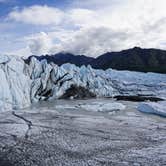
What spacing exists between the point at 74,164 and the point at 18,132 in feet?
8.00

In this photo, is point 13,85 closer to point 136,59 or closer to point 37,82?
point 37,82

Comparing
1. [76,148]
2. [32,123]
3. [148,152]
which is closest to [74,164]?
[76,148]

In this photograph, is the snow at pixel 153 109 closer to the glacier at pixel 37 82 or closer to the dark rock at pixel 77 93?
the glacier at pixel 37 82

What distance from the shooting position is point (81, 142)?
5.72m

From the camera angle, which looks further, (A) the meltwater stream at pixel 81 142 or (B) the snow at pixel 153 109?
(B) the snow at pixel 153 109

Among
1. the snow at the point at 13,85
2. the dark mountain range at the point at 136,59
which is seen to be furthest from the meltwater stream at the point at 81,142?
the dark mountain range at the point at 136,59

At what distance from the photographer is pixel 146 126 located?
7477mm

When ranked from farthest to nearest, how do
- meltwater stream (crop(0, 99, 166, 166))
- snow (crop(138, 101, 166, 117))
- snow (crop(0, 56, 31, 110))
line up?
1. snow (crop(0, 56, 31, 110))
2. snow (crop(138, 101, 166, 117))
3. meltwater stream (crop(0, 99, 166, 166))

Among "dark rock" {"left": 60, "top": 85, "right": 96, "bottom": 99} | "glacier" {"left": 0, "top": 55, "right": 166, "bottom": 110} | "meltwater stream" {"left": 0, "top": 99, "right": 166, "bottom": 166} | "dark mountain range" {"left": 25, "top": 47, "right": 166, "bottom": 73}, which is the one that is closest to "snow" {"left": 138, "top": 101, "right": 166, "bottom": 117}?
"meltwater stream" {"left": 0, "top": 99, "right": 166, "bottom": 166}

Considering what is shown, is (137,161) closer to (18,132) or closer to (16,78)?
(18,132)

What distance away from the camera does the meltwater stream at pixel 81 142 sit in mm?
4660

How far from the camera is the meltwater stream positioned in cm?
466

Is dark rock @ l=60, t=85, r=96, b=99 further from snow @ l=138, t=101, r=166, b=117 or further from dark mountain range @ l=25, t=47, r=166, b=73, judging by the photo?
dark mountain range @ l=25, t=47, r=166, b=73

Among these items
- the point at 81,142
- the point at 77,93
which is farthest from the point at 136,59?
the point at 81,142
